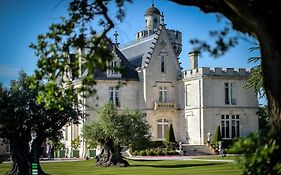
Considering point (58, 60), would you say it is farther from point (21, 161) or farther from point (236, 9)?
point (21, 161)

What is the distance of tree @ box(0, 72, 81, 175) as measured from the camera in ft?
75.1

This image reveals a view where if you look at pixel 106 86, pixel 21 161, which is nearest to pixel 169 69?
pixel 106 86

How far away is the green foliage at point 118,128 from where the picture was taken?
33156 mm

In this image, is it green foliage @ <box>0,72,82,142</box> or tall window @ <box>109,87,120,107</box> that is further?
tall window @ <box>109,87,120,107</box>

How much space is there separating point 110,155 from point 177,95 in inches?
840

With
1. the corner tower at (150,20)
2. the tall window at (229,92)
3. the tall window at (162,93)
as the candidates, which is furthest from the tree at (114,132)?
the corner tower at (150,20)

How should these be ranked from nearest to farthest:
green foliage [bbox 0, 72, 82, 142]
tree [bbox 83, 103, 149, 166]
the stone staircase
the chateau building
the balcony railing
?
green foliage [bbox 0, 72, 82, 142] → tree [bbox 83, 103, 149, 166] → the stone staircase → the chateau building → the balcony railing

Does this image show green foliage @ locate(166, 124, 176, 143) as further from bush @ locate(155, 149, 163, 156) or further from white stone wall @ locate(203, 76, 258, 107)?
bush @ locate(155, 149, 163, 156)

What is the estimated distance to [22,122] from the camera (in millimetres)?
23047

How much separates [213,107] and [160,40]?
8757mm

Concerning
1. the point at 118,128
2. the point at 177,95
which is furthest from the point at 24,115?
the point at 177,95

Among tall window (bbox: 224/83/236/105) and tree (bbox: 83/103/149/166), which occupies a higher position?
tall window (bbox: 224/83/236/105)

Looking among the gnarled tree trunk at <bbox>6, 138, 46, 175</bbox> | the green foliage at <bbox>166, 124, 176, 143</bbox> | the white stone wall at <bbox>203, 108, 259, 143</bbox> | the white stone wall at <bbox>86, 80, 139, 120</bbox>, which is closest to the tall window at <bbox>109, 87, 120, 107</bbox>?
the white stone wall at <bbox>86, 80, 139, 120</bbox>

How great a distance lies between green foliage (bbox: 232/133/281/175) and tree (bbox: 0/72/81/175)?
16.6m
